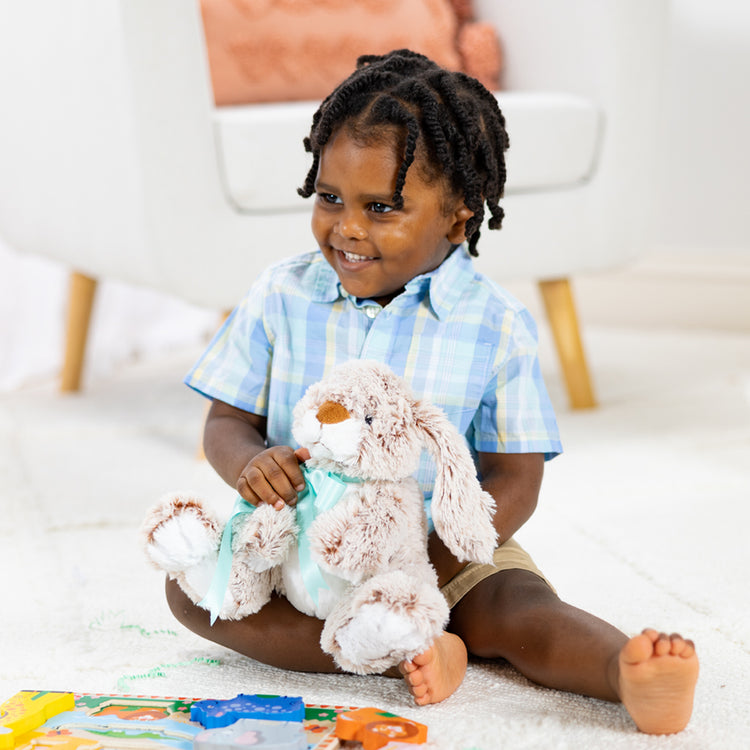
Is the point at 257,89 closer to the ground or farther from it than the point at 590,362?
farther from it

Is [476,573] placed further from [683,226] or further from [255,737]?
[683,226]

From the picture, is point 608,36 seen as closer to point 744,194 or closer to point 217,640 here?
point 744,194

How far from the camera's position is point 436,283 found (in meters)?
0.78

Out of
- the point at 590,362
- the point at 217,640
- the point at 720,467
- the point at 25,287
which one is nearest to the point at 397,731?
the point at 217,640

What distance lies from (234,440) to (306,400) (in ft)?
0.45

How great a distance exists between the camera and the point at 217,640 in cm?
73

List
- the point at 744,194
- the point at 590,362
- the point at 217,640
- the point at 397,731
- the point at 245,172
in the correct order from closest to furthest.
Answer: the point at 397,731 < the point at 217,640 < the point at 245,172 < the point at 590,362 < the point at 744,194

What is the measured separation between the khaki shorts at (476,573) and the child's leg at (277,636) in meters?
0.10

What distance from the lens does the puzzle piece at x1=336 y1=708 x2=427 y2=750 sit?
592mm

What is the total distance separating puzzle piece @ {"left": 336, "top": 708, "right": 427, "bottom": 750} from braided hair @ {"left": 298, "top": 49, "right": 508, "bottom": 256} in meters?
0.33

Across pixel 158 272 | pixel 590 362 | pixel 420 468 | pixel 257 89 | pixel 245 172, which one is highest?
pixel 257 89

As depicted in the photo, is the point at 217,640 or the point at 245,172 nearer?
the point at 217,640

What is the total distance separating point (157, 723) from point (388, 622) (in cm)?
15

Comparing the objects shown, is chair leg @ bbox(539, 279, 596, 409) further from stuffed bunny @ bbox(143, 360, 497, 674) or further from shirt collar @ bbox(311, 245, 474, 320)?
stuffed bunny @ bbox(143, 360, 497, 674)
